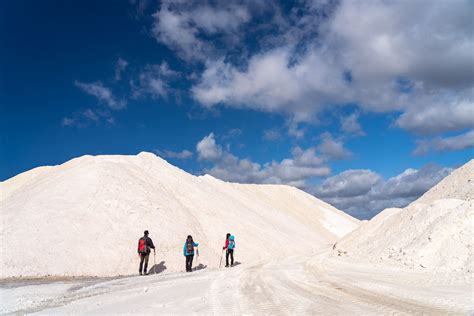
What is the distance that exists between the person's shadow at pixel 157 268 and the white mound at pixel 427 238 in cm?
972

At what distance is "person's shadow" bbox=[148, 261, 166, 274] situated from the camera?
693 inches

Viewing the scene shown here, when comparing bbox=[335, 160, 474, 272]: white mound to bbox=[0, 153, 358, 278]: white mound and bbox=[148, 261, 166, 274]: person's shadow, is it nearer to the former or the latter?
bbox=[0, 153, 358, 278]: white mound

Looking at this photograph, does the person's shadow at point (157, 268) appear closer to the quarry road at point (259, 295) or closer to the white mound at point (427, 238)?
the quarry road at point (259, 295)

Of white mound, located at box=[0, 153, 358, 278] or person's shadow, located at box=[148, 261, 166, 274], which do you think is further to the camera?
person's shadow, located at box=[148, 261, 166, 274]

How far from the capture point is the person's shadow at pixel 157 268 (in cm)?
1759

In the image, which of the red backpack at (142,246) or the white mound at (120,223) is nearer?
the red backpack at (142,246)

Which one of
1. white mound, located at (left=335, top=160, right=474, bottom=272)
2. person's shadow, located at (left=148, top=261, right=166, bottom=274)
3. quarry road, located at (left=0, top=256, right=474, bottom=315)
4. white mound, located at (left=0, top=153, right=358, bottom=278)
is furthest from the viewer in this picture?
person's shadow, located at (left=148, top=261, right=166, bottom=274)

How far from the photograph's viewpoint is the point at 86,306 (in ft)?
28.6

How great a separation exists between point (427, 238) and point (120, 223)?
14.9m

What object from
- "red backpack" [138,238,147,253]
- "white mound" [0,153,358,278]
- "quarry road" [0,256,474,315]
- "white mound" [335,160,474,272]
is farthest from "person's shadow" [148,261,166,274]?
"white mound" [335,160,474,272]

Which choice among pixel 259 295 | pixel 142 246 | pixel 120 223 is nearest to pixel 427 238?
pixel 259 295

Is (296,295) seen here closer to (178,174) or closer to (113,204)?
(113,204)

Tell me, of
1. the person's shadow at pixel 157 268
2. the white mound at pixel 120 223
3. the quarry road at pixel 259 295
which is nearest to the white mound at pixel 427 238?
the quarry road at pixel 259 295

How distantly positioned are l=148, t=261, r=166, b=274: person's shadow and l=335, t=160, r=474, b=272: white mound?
9.72m
